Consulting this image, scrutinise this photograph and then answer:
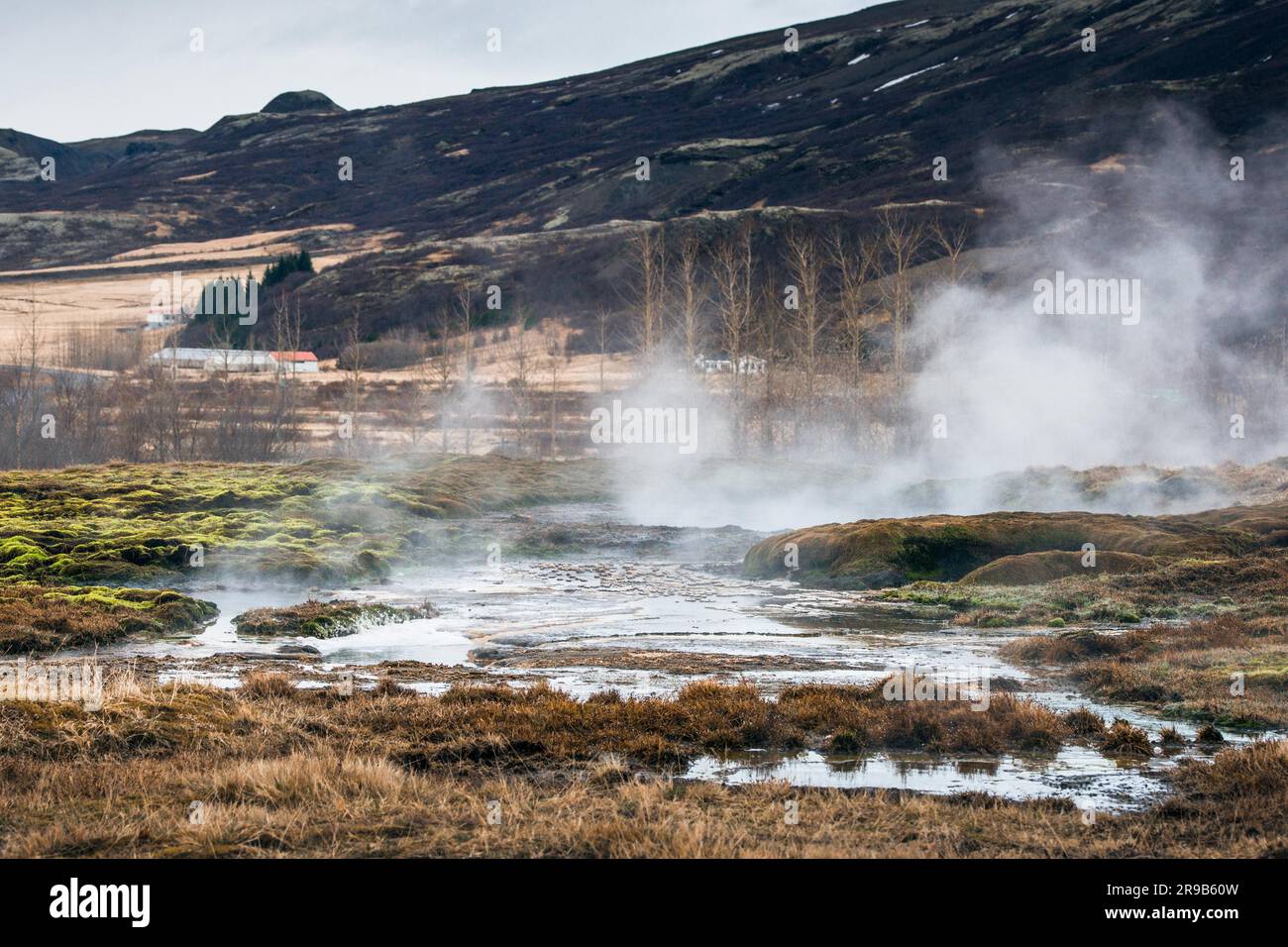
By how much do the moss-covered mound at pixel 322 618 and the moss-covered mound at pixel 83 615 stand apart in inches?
47.3

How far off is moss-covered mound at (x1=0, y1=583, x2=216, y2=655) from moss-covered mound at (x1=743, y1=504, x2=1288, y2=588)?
1537 centimetres

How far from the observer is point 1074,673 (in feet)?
61.8

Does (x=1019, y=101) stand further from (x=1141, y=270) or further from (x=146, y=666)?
(x=146, y=666)

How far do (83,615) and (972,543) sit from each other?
69.7 feet

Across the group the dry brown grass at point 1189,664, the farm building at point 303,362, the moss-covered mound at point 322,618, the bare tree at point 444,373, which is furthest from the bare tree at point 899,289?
the farm building at point 303,362

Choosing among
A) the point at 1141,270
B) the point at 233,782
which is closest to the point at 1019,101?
the point at 1141,270

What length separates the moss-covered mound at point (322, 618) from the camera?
24125 mm

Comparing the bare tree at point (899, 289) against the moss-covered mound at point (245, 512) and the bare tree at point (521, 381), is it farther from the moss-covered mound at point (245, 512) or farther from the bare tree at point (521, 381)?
the bare tree at point (521, 381)

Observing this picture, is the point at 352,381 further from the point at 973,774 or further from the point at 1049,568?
the point at 973,774

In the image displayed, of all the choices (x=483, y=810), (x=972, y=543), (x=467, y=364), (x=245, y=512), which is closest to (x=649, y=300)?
(x=467, y=364)

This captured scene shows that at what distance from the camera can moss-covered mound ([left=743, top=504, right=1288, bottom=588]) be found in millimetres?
32281

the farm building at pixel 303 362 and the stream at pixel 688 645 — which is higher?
the farm building at pixel 303 362

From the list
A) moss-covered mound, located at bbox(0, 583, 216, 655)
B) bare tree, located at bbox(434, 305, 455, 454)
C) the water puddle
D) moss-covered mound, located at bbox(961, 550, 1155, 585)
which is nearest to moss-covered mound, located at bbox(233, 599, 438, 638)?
moss-covered mound, located at bbox(0, 583, 216, 655)
